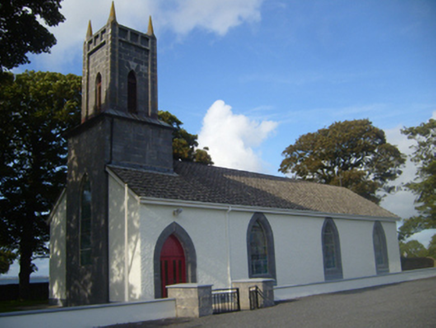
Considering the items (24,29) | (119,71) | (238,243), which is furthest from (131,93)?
(238,243)

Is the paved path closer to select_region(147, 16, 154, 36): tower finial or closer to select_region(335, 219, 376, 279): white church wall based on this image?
select_region(335, 219, 376, 279): white church wall

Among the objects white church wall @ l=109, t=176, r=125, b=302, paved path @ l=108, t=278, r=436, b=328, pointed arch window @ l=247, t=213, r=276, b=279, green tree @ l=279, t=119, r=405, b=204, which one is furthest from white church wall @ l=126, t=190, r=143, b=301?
green tree @ l=279, t=119, r=405, b=204

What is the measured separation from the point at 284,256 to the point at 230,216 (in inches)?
168

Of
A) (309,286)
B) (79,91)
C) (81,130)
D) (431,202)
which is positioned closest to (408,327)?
(309,286)

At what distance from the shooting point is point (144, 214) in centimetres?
1556

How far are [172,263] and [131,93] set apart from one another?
8.16 m

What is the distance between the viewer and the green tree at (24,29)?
51.3 ft

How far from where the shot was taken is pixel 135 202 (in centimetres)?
1570

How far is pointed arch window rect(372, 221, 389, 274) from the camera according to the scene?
28250 millimetres

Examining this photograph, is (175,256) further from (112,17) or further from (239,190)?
(112,17)

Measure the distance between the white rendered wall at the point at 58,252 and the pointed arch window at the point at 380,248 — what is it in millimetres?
19462

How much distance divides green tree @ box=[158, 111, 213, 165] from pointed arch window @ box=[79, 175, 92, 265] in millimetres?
15485

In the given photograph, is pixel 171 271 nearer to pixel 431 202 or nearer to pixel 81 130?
pixel 81 130

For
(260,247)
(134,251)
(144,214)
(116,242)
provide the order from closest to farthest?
(134,251) → (144,214) → (116,242) → (260,247)
